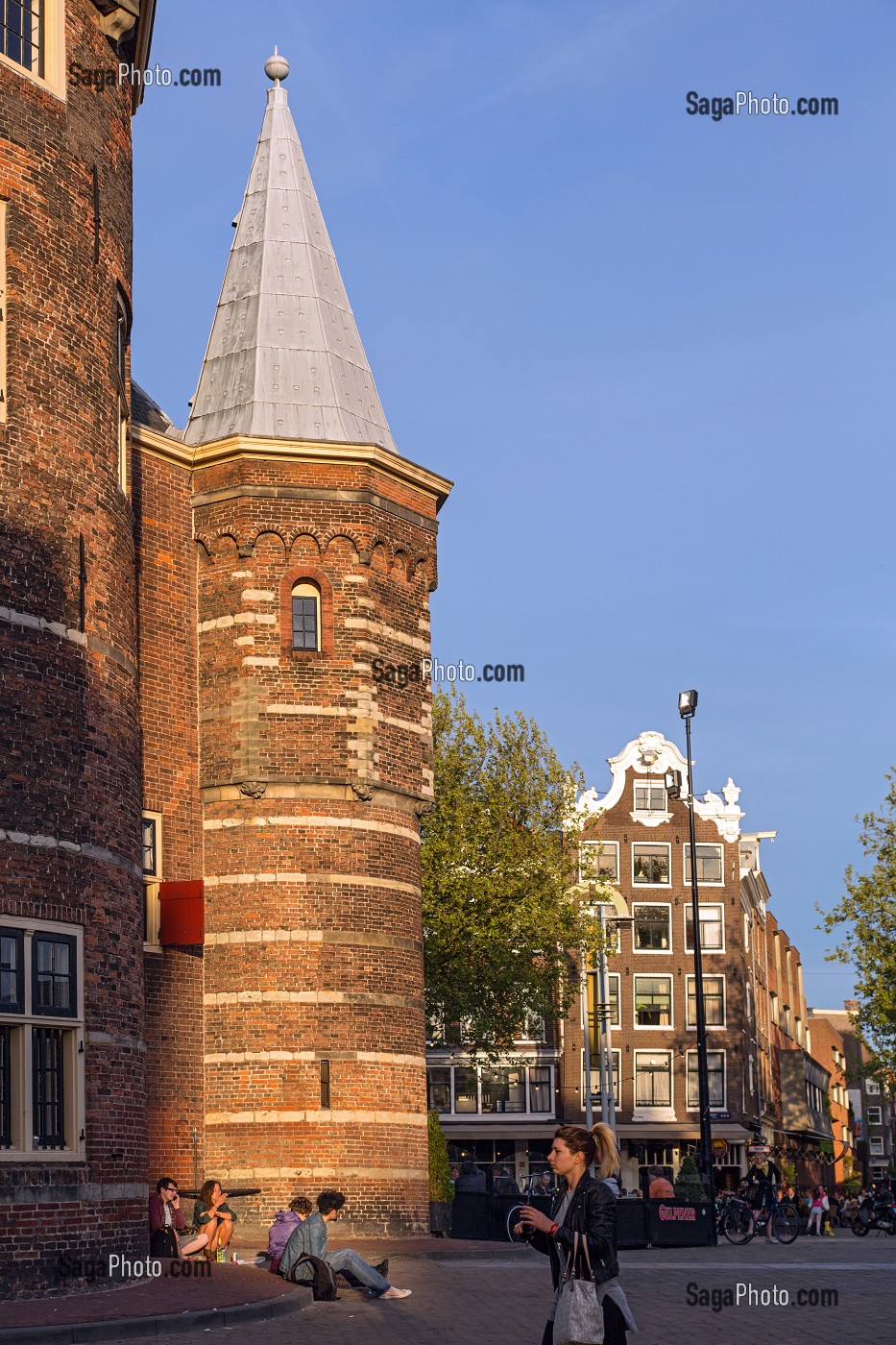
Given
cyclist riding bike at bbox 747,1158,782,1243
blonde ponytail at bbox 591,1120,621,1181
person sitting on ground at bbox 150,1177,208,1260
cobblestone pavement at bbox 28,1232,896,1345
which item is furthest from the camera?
cyclist riding bike at bbox 747,1158,782,1243

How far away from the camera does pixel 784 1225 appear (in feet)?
122

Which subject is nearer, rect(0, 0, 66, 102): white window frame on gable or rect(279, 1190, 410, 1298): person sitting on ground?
rect(279, 1190, 410, 1298): person sitting on ground

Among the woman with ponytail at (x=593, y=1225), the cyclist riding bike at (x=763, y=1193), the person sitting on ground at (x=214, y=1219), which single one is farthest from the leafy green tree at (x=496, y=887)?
the woman with ponytail at (x=593, y=1225)

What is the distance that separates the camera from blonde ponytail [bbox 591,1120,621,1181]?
8750 millimetres

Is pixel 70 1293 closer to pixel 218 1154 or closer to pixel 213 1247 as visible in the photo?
pixel 213 1247

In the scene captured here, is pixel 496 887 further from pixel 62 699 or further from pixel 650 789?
pixel 62 699

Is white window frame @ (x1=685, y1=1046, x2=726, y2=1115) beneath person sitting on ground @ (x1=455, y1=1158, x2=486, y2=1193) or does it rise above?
beneath

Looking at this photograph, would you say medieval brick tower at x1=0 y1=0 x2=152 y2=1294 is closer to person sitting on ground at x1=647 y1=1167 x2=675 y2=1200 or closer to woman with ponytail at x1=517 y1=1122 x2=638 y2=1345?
woman with ponytail at x1=517 y1=1122 x2=638 y2=1345

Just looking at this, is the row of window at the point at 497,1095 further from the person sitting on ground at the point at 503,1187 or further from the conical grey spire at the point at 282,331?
the conical grey spire at the point at 282,331

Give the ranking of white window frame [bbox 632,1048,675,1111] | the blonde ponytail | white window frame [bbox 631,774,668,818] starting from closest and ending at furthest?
the blonde ponytail → white window frame [bbox 632,1048,675,1111] → white window frame [bbox 631,774,668,818]

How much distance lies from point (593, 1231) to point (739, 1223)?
29734 mm

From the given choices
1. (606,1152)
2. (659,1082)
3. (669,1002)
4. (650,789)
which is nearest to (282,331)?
(606,1152)

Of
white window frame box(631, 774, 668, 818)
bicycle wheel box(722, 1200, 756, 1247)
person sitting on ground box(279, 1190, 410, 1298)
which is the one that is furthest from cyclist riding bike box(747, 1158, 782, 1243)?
white window frame box(631, 774, 668, 818)

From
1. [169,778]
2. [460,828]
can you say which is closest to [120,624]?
[169,778]
